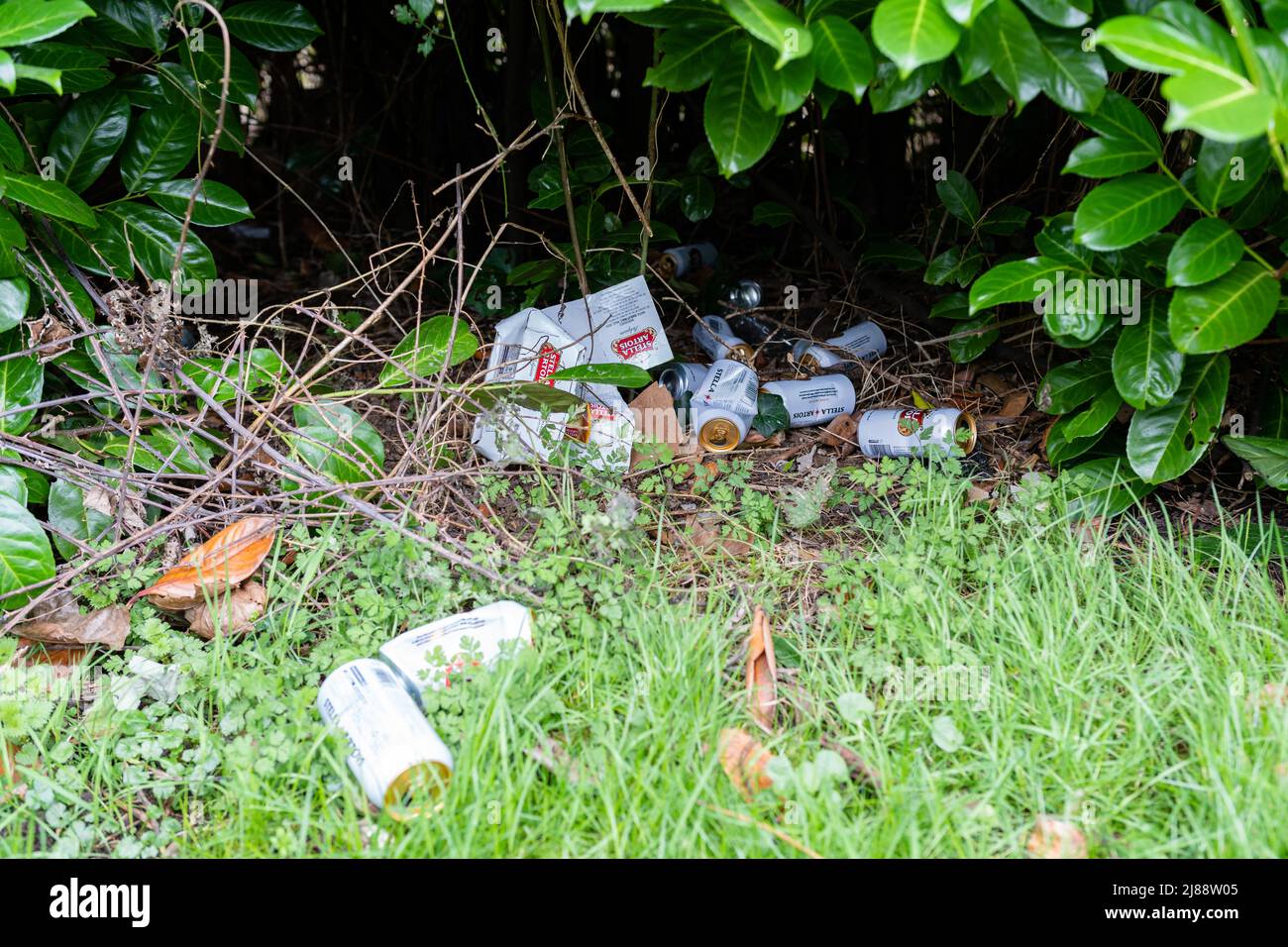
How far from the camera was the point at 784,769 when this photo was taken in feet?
4.45

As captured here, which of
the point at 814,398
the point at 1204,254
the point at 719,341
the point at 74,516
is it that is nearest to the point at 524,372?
the point at 719,341

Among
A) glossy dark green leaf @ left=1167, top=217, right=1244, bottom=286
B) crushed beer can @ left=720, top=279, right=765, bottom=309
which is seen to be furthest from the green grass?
crushed beer can @ left=720, top=279, right=765, bottom=309

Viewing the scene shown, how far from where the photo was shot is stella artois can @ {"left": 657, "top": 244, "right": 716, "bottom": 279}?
2807 mm

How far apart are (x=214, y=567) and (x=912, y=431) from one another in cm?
145

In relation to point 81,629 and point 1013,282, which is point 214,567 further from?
point 1013,282

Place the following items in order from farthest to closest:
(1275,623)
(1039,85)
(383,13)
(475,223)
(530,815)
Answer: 1. (383,13)
2. (475,223)
3. (1275,623)
4. (1039,85)
5. (530,815)

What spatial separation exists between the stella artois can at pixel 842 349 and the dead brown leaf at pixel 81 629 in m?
1.69

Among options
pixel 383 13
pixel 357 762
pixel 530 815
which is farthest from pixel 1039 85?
pixel 383 13

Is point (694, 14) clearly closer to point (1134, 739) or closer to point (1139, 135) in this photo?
point (1139, 135)

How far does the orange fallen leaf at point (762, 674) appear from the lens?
1507mm

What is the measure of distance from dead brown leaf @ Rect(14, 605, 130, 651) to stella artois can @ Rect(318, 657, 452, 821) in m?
0.46

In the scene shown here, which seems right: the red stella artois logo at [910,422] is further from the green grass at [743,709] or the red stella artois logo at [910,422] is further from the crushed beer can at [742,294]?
the crushed beer can at [742,294]

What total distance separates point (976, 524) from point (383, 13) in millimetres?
2845

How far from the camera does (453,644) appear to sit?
159cm
